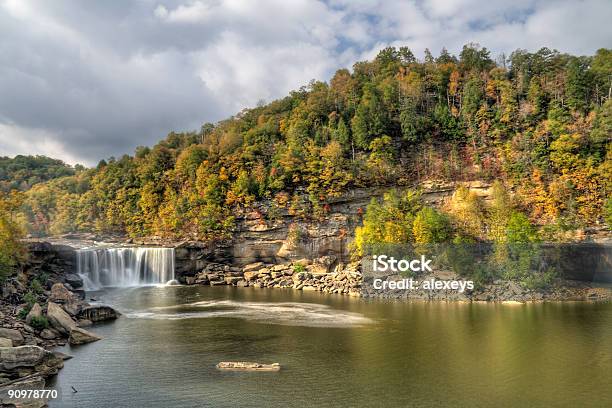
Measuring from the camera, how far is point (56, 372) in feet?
83.8

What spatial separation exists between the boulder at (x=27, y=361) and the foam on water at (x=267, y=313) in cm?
1611

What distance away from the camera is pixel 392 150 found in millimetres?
81250

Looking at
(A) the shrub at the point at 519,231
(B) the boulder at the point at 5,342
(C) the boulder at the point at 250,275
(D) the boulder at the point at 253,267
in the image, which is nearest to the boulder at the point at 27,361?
(B) the boulder at the point at 5,342

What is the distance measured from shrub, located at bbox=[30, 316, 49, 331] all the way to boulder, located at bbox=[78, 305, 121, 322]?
634 centimetres

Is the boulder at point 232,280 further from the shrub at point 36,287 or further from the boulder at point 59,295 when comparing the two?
the shrub at point 36,287

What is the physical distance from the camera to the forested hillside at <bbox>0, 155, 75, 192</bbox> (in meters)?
125

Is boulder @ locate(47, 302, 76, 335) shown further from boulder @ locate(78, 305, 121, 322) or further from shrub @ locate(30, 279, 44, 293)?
shrub @ locate(30, 279, 44, 293)

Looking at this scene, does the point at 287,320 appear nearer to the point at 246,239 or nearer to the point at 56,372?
the point at 56,372

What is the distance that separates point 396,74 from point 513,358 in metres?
80.3

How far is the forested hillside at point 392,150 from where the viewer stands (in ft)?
219

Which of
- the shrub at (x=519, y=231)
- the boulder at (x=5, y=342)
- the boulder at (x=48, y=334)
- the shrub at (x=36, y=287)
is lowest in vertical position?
the boulder at (x=48, y=334)

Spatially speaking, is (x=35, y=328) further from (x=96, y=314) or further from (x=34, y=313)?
(x=96, y=314)

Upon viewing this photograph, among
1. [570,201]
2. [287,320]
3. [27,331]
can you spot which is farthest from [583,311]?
[27,331]

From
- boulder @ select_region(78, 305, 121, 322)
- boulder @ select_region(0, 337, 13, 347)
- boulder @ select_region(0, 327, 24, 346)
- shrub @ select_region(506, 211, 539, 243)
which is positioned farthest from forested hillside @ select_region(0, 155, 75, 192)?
shrub @ select_region(506, 211, 539, 243)
